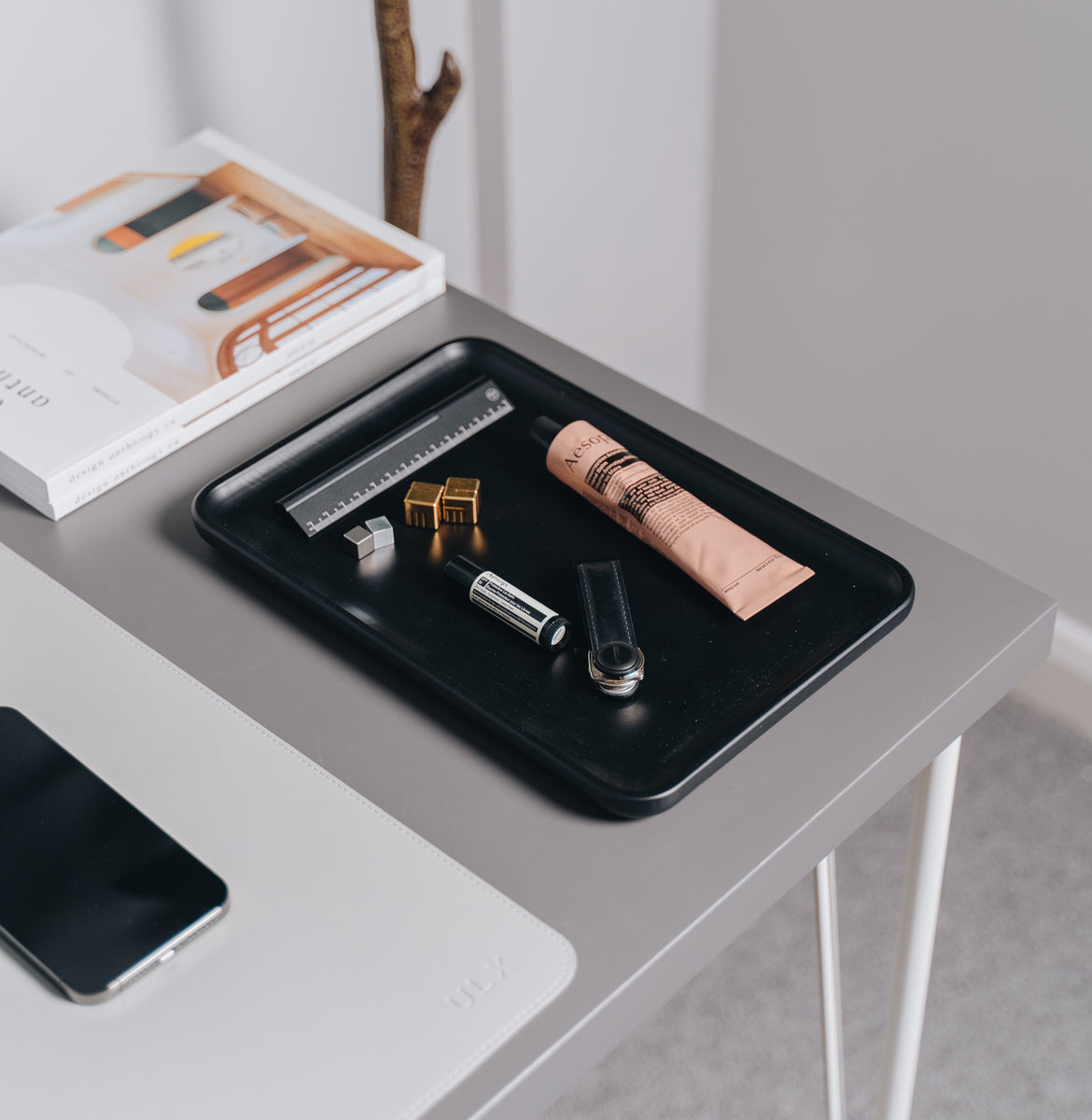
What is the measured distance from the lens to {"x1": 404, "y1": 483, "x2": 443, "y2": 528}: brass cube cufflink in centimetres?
74

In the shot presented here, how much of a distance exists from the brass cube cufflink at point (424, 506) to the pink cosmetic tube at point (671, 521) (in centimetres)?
7

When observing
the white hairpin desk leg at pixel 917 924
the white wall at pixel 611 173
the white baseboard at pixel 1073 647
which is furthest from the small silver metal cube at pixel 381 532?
the white baseboard at pixel 1073 647

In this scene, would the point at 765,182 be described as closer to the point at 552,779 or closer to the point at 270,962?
the point at 552,779

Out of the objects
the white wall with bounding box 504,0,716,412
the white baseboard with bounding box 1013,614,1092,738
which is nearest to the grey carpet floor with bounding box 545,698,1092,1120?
the white baseboard with bounding box 1013,614,1092,738

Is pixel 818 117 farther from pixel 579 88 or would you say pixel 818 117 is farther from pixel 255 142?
pixel 255 142

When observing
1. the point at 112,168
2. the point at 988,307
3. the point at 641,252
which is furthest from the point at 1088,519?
the point at 112,168

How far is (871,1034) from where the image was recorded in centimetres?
129

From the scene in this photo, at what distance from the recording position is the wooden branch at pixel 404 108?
3.05 feet

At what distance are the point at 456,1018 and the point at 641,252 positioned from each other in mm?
1174

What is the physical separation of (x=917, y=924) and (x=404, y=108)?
63 cm

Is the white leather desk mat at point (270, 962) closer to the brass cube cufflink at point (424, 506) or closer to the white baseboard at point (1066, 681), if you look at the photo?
the brass cube cufflink at point (424, 506)

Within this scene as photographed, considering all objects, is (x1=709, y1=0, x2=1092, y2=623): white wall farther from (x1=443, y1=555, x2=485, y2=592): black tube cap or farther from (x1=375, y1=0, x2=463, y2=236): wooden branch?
(x1=443, y1=555, x2=485, y2=592): black tube cap

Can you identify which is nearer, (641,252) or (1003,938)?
(1003,938)

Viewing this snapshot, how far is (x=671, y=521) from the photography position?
0.73 metres
